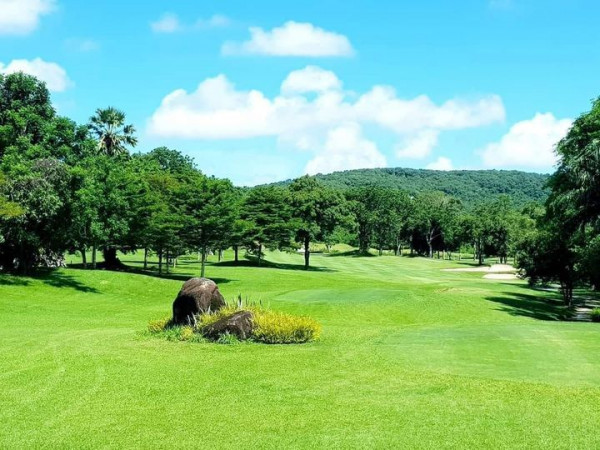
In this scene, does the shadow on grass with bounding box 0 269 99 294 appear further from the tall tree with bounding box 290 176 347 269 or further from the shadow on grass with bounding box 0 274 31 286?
the tall tree with bounding box 290 176 347 269

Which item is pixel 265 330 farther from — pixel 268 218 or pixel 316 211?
pixel 316 211

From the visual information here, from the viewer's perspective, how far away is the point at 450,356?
17.7 meters

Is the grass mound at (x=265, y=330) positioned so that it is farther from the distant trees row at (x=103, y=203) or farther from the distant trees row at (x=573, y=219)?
the distant trees row at (x=573, y=219)

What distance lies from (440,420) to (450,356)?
6431 millimetres

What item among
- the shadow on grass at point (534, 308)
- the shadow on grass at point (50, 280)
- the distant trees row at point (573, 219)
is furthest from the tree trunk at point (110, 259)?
the distant trees row at point (573, 219)

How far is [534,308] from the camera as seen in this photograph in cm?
4412

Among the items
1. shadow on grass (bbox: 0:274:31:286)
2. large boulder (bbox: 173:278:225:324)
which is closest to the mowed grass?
large boulder (bbox: 173:278:225:324)

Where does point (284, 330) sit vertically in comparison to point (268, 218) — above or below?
below

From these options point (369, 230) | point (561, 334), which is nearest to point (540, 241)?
point (561, 334)

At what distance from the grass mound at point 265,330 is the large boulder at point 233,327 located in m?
0.17

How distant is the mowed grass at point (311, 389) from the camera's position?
10758 mm

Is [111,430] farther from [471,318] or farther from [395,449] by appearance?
[471,318]

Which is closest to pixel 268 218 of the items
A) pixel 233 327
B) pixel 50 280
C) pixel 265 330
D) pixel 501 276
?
pixel 50 280

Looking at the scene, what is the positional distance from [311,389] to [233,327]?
315 inches
